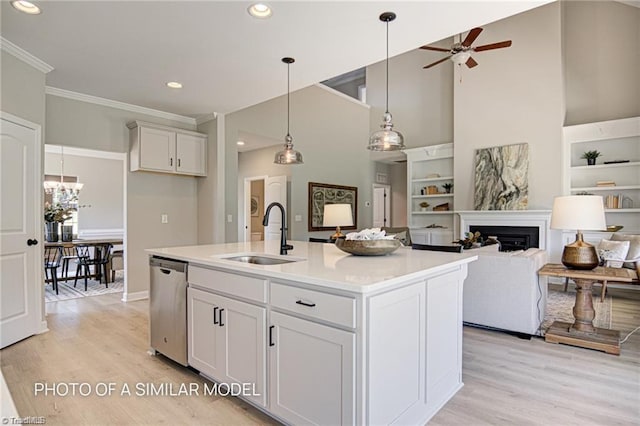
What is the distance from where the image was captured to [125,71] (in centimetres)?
367

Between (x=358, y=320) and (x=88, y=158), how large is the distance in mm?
9077

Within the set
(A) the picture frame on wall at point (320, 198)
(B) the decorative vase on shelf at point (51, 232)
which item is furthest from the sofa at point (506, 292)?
(B) the decorative vase on shelf at point (51, 232)

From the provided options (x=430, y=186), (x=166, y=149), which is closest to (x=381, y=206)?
(x=430, y=186)

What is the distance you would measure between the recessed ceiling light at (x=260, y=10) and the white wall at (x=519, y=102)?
17.6 feet

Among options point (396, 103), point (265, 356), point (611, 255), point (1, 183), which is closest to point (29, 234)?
point (1, 183)

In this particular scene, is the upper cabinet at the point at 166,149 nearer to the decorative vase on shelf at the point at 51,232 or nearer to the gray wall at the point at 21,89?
the gray wall at the point at 21,89

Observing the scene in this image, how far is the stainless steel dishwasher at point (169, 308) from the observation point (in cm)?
260

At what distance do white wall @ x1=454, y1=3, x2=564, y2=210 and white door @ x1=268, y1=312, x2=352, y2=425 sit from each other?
19.2ft

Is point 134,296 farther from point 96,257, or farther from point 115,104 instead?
point 115,104

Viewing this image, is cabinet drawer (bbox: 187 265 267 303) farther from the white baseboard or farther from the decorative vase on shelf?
the decorative vase on shelf

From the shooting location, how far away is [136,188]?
4.94m

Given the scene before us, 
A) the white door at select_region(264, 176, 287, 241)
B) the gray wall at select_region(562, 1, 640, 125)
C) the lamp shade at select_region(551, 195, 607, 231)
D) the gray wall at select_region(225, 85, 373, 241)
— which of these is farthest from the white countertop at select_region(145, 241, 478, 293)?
the gray wall at select_region(562, 1, 640, 125)

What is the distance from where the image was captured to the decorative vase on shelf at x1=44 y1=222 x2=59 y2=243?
607 centimetres

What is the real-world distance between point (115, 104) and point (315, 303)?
4413mm
